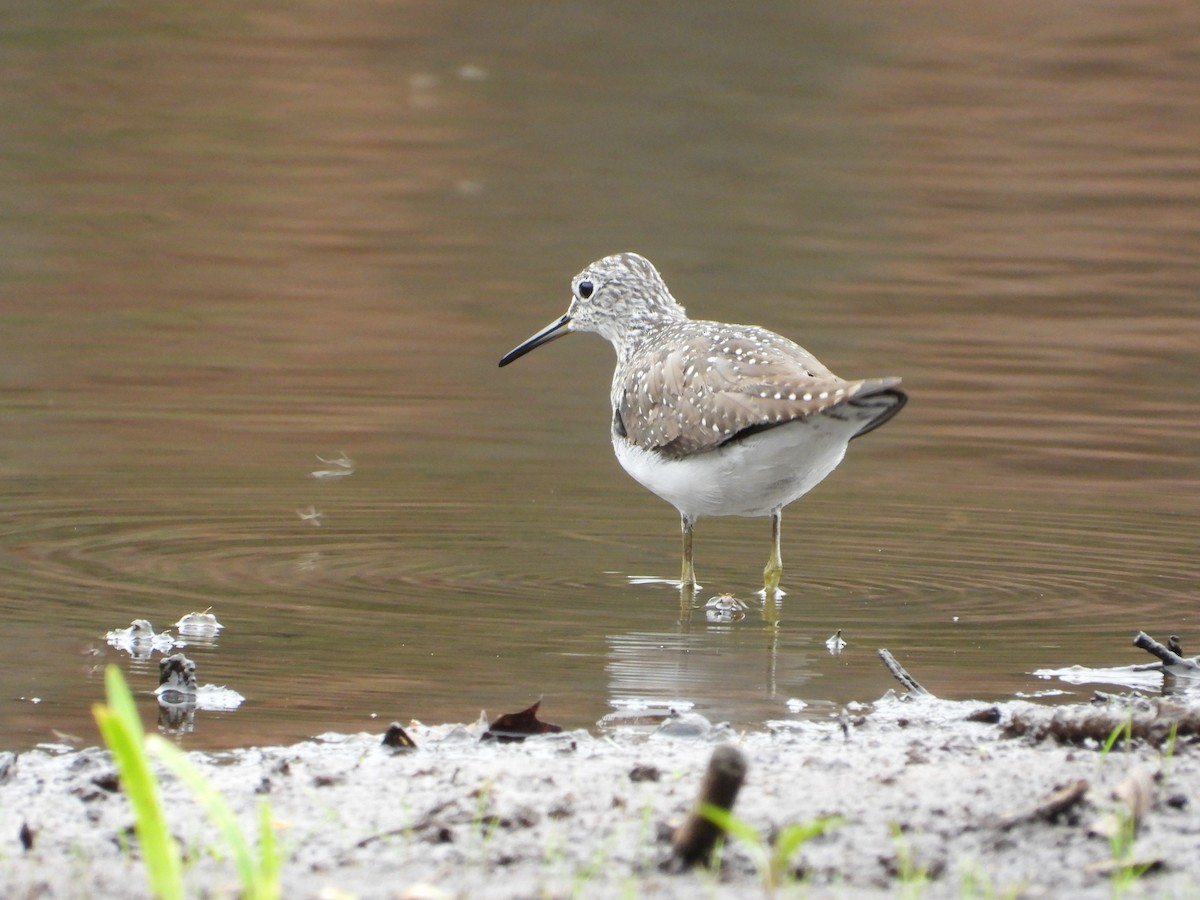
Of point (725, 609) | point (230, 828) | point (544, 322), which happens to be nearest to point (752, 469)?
point (725, 609)

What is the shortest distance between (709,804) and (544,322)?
390 inches

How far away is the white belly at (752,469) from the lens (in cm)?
668

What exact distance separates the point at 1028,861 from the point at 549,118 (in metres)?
17.5

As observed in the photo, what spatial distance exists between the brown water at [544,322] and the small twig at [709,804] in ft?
5.86

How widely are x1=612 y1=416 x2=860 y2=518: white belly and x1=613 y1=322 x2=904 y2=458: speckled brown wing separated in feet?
0.20

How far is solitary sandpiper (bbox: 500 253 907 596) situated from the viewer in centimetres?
649

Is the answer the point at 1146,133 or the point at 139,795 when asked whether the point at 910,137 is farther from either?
the point at 139,795

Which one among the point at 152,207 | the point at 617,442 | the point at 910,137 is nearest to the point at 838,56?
the point at 910,137

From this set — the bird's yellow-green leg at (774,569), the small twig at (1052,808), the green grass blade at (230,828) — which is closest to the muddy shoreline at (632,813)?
the small twig at (1052,808)

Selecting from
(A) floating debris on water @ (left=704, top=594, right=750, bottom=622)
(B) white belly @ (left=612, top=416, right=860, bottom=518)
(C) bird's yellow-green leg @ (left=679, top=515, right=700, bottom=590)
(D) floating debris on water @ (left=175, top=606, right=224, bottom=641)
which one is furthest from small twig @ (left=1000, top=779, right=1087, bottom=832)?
(C) bird's yellow-green leg @ (left=679, top=515, right=700, bottom=590)

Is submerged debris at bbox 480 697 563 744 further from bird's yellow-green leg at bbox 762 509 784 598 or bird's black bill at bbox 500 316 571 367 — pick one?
bird's black bill at bbox 500 316 571 367

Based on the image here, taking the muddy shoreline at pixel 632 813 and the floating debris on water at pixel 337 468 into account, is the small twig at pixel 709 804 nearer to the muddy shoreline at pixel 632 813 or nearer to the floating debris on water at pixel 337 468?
the muddy shoreline at pixel 632 813

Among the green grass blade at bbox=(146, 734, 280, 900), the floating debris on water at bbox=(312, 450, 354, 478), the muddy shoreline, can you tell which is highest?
the green grass blade at bbox=(146, 734, 280, 900)

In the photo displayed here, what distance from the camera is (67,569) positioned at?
7.04m
